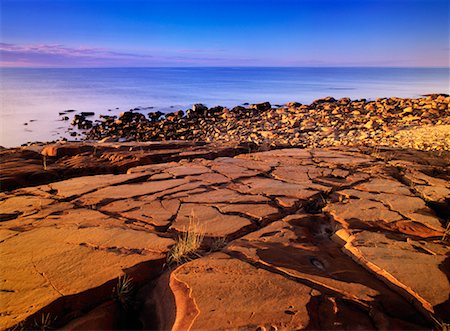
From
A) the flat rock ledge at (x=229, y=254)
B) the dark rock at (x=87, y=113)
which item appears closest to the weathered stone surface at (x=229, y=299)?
the flat rock ledge at (x=229, y=254)

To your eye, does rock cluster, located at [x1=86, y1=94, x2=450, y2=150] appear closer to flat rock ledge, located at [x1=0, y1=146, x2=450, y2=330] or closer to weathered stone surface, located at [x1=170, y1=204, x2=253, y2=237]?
flat rock ledge, located at [x1=0, y1=146, x2=450, y2=330]

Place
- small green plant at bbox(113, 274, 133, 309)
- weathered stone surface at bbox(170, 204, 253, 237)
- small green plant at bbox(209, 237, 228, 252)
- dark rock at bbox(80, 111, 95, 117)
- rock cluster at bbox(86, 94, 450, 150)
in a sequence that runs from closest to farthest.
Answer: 1. small green plant at bbox(113, 274, 133, 309)
2. small green plant at bbox(209, 237, 228, 252)
3. weathered stone surface at bbox(170, 204, 253, 237)
4. rock cluster at bbox(86, 94, 450, 150)
5. dark rock at bbox(80, 111, 95, 117)

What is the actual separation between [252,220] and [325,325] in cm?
147

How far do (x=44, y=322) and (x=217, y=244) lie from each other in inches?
51.4

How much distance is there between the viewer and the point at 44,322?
1716mm

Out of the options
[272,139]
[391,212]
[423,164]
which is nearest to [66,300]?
[391,212]

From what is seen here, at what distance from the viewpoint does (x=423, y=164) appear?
16.9ft

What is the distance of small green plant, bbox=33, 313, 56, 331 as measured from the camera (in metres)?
1.70

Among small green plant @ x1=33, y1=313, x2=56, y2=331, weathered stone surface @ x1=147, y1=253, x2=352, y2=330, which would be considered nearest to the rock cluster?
weathered stone surface @ x1=147, y1=253, x2=352, y2=330

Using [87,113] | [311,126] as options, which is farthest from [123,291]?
[87,113]

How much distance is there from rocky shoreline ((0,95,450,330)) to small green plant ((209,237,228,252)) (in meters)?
0.01

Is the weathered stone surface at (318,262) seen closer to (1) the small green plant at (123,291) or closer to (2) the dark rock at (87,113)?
(1) the small green plant at (123,291)

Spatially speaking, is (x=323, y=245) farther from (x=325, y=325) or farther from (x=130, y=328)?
(x=130, y=328)

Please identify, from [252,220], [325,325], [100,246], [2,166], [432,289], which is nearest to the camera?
[325,325]
